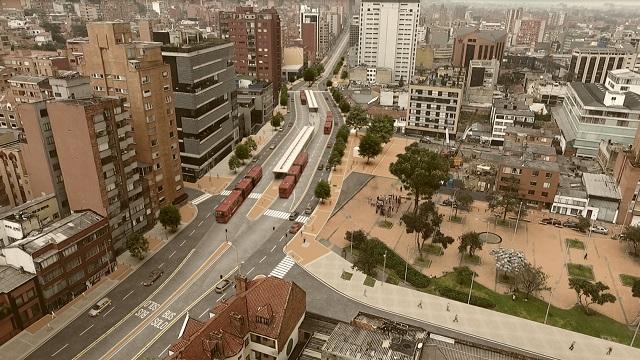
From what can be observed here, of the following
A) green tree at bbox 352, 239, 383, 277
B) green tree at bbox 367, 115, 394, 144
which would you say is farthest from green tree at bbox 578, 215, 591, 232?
green tree at bbox 367, 115, 394, 144

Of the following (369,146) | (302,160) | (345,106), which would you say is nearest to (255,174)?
(302,160)

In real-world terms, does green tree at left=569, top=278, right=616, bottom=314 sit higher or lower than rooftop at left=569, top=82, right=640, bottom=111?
lower

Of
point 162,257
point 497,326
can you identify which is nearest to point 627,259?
point 497,326

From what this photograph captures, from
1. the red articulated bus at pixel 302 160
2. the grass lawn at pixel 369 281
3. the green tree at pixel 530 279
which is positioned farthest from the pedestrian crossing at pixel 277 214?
the green tree at pixel 530 279

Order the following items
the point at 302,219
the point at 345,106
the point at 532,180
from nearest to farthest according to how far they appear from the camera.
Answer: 1. the point at 302,219
2. the point at 532,180
3. the point at 345,106

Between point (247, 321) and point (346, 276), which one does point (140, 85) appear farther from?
point (247, 321)

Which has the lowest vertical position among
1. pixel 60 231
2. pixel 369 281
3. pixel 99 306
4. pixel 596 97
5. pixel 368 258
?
pixel 369 281

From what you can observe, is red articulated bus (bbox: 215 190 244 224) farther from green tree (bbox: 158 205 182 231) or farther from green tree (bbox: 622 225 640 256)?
green tree (bbox: 622 225 640 256)
